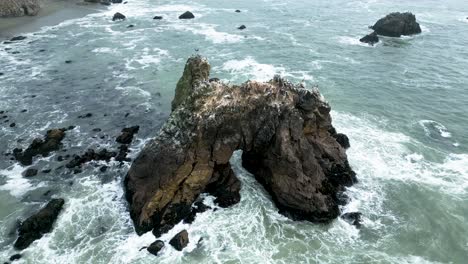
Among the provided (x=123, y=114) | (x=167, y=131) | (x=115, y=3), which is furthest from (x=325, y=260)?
(x=115, y=3)

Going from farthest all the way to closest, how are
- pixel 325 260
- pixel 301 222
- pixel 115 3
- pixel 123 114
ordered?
1. pixel 115 3
2. pixel 123 114
3. pixel 301 222
4. pixel 325 260

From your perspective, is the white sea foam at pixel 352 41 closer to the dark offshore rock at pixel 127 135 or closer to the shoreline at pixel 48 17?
the dark offshore rock at pixel 127 135

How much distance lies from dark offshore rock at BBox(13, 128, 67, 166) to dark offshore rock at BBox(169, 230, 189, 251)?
19086mm

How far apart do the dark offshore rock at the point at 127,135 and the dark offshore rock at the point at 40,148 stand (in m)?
6.34

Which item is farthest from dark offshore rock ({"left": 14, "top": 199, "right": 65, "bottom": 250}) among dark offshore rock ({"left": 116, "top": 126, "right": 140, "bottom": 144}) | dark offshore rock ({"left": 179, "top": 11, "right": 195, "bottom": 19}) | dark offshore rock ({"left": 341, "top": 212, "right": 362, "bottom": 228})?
dark offshore rock ({"left": 179, "top": 11, "right": 195, "bottom": 19})

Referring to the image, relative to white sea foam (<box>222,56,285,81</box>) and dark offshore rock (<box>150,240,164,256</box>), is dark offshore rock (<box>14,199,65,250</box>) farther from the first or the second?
white sea foam (<box>222,56,285,81</box>)

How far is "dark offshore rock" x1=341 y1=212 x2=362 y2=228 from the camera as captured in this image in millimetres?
34188

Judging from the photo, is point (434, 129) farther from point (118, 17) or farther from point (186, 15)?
point (118, 17)

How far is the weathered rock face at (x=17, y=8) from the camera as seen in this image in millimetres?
87812

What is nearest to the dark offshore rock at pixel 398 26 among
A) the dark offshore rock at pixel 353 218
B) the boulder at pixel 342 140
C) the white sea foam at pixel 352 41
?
the white sea foam at pixel 352 41

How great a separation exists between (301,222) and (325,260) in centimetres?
416

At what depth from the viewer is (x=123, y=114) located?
50.3 meters

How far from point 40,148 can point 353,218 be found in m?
31.4

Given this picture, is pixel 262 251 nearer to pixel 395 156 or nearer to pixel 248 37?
pixel 395 156
